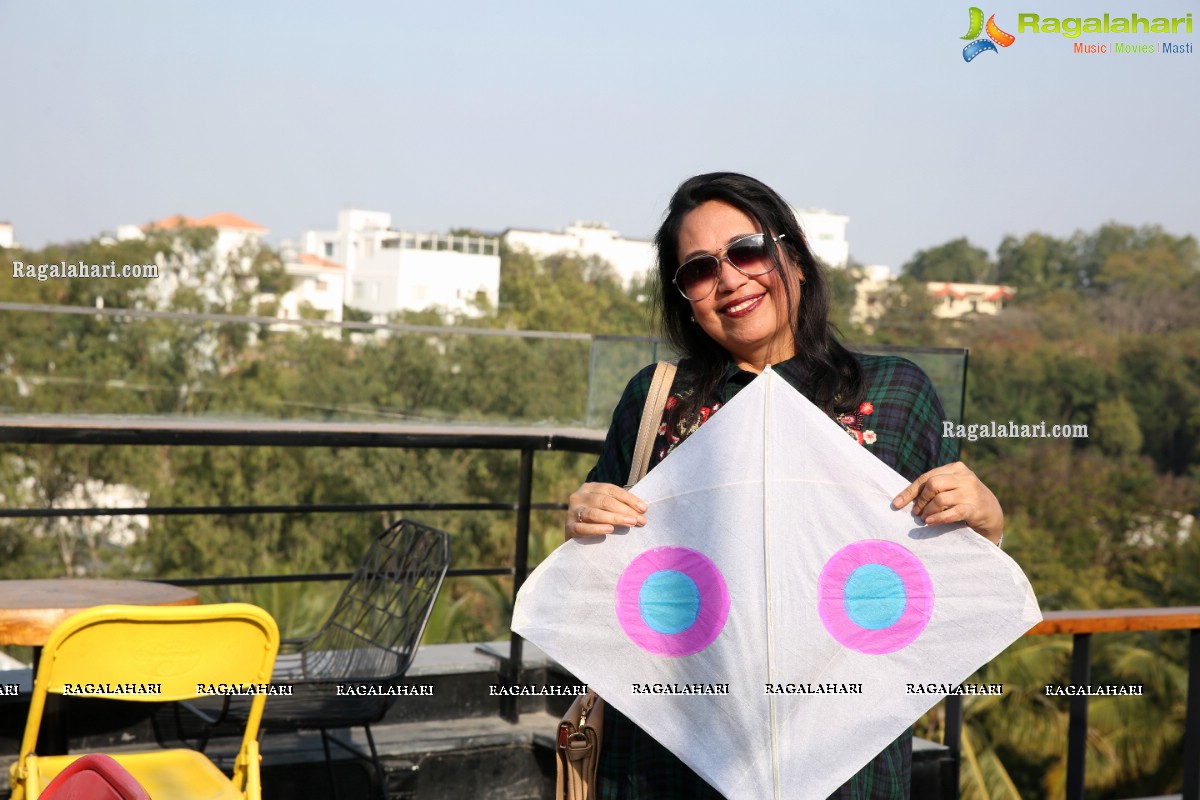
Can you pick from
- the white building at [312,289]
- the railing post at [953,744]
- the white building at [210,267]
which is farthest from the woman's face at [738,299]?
the white building at [312,289]

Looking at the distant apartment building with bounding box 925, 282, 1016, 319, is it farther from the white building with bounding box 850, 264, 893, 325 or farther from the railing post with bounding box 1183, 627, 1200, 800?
the railing post with bounding box 1183, 627, 1200, 800

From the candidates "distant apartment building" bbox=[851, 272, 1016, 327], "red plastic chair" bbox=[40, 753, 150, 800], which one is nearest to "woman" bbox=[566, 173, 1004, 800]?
"red plastic chair" bbox=[40, 753, 150, 800]

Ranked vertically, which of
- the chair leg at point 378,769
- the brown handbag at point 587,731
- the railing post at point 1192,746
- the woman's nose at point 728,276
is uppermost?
the woman's nose at point 728,276

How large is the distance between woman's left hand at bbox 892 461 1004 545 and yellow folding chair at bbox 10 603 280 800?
1.34 metres

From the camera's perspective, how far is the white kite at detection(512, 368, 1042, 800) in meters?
1.46

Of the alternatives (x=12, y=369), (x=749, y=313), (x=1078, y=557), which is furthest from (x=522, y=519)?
(x=1078, y=557)

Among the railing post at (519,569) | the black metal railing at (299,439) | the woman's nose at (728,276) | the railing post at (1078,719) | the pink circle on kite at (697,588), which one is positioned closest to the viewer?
the pink circle on kite at (697,588)

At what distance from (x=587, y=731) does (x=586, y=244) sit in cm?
5431

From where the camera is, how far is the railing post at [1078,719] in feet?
A: 9.43

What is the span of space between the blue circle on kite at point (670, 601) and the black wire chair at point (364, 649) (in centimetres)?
175

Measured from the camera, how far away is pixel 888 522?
146 cm

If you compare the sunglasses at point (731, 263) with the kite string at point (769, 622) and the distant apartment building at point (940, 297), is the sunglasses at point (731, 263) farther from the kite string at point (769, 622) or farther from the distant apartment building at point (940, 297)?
the distant apartment building at point (940, 297)

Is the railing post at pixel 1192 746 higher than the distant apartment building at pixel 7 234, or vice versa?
the distant apartment building at pixel 7 234

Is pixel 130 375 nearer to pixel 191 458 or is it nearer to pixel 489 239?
pixel 191 458
